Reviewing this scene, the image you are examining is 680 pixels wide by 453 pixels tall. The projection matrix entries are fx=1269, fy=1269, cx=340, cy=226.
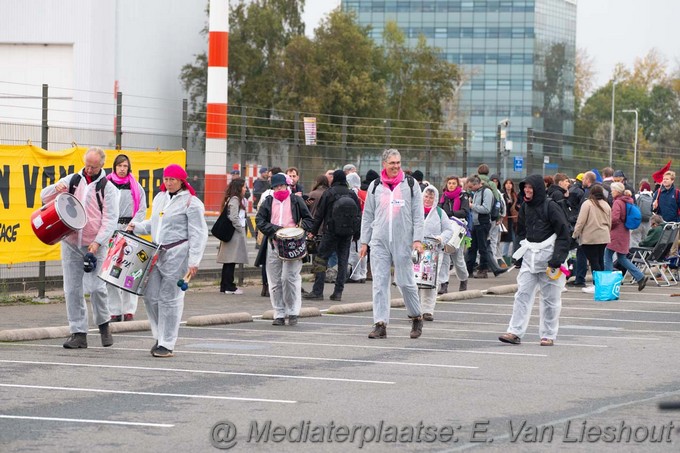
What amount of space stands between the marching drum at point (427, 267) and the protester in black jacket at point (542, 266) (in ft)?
5.82

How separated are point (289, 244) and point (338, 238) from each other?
3.71 meters

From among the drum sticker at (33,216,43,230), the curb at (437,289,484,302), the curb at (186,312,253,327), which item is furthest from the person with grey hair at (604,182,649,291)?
the drum sticker at (33,216,43,230)

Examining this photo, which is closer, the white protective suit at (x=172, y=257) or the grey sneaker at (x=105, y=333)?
the white protective suit at (x=172, y=257)

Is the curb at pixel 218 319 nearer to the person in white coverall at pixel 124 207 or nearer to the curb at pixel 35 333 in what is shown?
the person in white coverall at pixel 124 207

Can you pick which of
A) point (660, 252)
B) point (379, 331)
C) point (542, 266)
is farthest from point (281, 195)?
point (660, 252)

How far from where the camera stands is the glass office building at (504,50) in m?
122

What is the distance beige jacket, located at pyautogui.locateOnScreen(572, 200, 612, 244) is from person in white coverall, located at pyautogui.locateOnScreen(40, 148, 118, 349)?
1019cm

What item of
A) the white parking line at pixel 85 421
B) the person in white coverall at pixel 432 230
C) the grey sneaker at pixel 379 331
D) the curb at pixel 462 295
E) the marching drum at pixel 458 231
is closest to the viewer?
the white parking line at pixel 85 421

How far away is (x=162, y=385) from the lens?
34.3ft

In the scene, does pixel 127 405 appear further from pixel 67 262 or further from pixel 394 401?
pixel 67 262

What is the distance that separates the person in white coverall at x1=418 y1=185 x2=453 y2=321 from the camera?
53.6 feet

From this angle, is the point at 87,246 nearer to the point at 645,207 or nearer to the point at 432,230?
the point at 432,230

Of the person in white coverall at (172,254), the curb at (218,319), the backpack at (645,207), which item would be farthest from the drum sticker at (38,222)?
the backpack at (645,207)

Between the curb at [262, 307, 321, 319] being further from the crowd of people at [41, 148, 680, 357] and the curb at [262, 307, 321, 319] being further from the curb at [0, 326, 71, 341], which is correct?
the curb at [0, 326, 71, 341]
